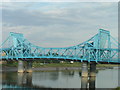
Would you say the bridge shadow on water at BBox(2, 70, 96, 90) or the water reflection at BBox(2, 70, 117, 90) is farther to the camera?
the water reflection at BBox(2, 70, 117, 90)

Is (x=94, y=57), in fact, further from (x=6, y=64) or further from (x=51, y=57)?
(x=6, y=64)

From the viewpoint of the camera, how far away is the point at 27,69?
88.4m

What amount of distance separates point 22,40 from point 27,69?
19127mm

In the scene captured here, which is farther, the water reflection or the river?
the water reflection

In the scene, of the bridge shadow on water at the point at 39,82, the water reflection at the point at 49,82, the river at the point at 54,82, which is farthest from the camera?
the water reflection at the point at 49,82

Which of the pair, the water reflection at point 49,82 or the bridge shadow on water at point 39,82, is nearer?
the bridge shadow on water at point 39,82

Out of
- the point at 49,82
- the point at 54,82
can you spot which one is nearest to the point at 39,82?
the point at 49,82

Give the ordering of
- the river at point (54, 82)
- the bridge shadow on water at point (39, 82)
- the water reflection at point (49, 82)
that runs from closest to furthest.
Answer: the bridge shadow on water at point (39, 82)
the river at point (54, 82)
the water reflection at point (49, 82)

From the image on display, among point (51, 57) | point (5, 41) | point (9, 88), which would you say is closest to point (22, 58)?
point (51, 57)

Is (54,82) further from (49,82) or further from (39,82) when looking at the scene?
(39,82)

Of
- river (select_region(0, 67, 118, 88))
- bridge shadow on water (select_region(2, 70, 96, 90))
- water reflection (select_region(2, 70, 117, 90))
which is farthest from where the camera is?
water reflection (select_region(2, 70, 117, 90))

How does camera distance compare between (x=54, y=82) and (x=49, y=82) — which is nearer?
(x=54, y=82)

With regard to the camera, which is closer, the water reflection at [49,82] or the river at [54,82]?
the river at [54,82]

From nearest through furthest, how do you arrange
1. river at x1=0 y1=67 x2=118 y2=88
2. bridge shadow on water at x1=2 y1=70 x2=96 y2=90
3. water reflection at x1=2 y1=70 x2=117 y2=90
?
bridge shadow on water at x1=2 y1=70 x2=96 y2=90 < river at x1=0 y1=67 x2=118 y2=88 < water reflection at x1=2 y1=70 x2=117 y2=90
